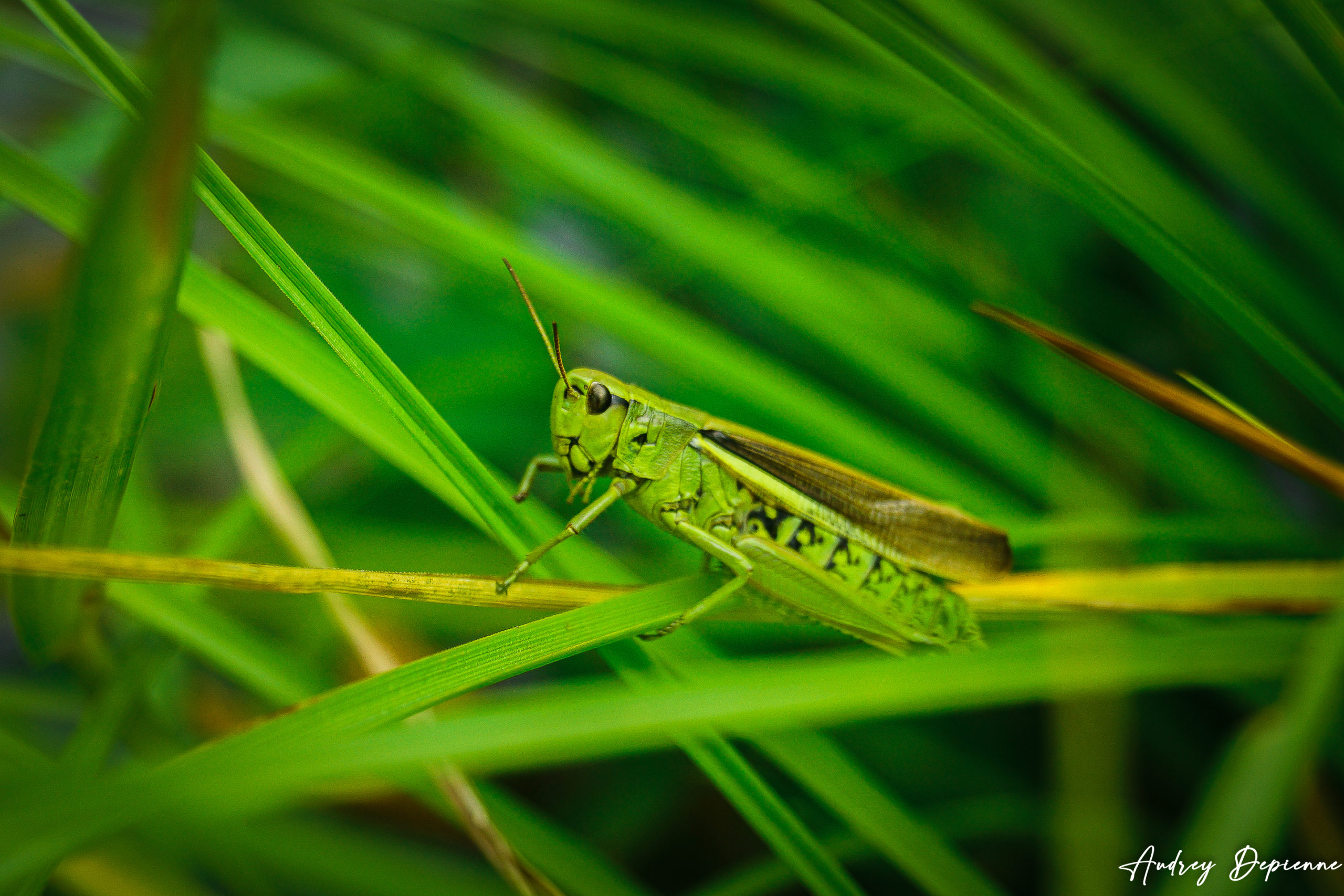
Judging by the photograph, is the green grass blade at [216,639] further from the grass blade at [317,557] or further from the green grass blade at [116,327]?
the green grass blade at [116,327]

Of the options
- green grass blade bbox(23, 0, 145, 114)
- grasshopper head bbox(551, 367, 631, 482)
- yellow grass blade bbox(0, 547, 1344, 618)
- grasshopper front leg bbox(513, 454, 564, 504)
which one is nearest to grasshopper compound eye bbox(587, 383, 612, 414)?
grasshopper head bbox(551, 367, 631, 482)

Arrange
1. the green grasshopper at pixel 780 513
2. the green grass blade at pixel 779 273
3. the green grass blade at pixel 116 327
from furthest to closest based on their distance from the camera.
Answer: the green grass blade at pixel 779 273 < the green grasshopper at pixel 780 513 < the green grass blade at pixel 116 327

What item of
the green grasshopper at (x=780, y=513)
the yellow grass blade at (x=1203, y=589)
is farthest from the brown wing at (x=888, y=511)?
the yellow grass blade at (x=1203, y=589)

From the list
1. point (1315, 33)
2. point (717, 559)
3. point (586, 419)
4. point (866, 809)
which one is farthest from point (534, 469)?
point (1315, 33)

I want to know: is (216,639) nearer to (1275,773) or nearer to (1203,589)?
(1275,773)

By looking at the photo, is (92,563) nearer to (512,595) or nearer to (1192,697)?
(512,595)

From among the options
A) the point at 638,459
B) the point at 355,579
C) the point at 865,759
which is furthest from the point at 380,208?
the point at 865,759
